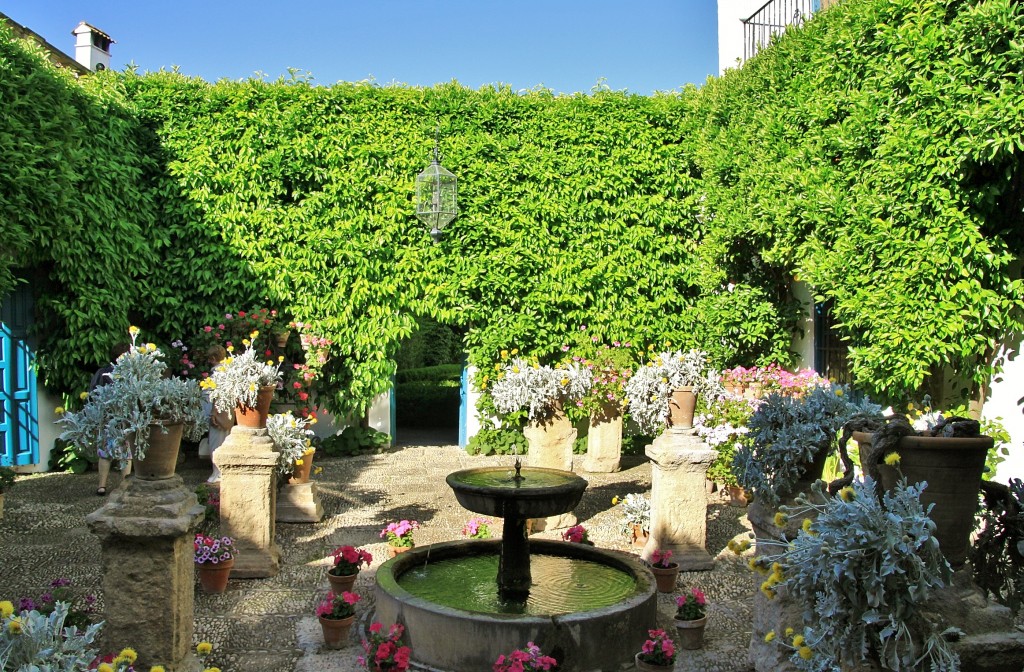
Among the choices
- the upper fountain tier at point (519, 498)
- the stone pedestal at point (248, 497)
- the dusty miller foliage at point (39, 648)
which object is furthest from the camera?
the stone pedestal at point (248, 497)

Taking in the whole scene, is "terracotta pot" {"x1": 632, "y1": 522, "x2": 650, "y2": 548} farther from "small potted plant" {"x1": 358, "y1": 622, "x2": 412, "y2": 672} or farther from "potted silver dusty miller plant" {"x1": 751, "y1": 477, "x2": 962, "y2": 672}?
"potted silver dusty miller plant" {"x1": 751, "y1": 477, "x2": 962, "y2": 672}

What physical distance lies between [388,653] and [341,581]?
1.55 meters

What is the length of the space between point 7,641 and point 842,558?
108 inches

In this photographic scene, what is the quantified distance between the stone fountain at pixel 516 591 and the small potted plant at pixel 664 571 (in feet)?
1.19

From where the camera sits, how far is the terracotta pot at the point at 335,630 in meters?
4.99

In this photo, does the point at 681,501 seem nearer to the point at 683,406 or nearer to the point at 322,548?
the point at 683,406

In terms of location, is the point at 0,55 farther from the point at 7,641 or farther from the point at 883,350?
the point at 883,350

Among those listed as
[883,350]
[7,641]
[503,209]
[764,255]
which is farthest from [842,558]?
[503,209]

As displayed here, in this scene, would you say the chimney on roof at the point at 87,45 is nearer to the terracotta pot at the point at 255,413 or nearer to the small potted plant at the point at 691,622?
the terracotta pot at the point at 255,413

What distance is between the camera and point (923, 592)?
2.75 metres

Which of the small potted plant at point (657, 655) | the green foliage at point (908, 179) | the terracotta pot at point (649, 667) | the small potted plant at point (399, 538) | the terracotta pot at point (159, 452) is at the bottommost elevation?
the terracotta pot at point (649, 667)

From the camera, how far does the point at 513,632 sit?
4.51 m

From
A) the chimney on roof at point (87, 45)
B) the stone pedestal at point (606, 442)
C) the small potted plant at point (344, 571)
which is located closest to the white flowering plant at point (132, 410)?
the small potted plant at point (344, 571)

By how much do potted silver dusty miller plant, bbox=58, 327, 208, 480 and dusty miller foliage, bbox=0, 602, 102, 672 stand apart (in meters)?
1.49
